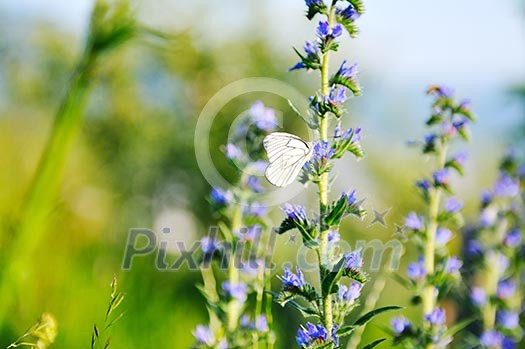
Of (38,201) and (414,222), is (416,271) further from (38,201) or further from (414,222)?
(38,201)

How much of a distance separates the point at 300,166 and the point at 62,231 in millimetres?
3014

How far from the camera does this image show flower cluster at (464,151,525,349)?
9.50 feet

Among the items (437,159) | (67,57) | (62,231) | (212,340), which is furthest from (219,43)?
(212,340)

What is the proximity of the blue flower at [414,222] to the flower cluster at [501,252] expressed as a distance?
0.73 meters

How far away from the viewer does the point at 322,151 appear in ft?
4.51

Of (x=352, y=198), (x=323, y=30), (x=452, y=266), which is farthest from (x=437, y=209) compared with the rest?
(x=323, y=30)

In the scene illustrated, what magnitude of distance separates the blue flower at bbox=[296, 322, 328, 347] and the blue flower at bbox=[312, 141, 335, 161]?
1.06ft

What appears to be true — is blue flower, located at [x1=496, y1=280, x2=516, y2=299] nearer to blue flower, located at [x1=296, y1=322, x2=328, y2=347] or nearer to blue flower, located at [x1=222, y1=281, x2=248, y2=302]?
blue flower, located at [x1=222, y1=281, x2=248, y2=302]

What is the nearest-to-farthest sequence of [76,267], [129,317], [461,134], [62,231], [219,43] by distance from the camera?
[461,134], [129,317], [76,267], [62,231], [219,43]

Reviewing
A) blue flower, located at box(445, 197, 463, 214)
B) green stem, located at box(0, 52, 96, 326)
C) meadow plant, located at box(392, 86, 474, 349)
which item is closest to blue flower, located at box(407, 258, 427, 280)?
meadow plant, located at box(392, 86, 474, 349)

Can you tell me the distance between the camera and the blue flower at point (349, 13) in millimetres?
1516

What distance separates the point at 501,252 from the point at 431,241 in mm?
865

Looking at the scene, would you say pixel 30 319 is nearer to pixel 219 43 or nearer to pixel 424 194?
pixel 424 194

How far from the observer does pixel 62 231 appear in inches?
162
